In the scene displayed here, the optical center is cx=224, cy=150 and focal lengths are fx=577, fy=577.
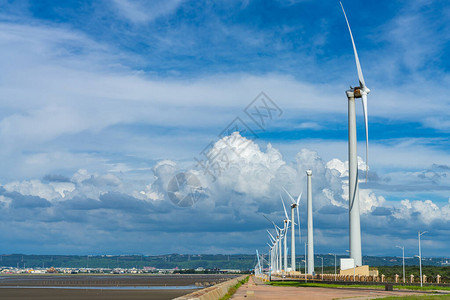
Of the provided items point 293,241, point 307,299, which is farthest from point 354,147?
point 293,241

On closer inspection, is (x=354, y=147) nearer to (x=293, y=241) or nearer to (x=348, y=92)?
(x=348, y=92)

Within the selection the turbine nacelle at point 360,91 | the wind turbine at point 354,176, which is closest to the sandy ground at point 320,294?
the wind turbine at point 354,176

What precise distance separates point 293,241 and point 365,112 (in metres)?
102

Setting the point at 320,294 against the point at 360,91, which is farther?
the point at 360,91

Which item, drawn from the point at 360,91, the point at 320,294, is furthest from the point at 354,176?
the point at 320,294

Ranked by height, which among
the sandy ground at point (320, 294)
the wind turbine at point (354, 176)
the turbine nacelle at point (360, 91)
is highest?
the turbine nacelle at point (360, 91)

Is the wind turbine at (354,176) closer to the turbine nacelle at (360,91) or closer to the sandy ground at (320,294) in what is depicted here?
the turbine nacelle at (360,91)

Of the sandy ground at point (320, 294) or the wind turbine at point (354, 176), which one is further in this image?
the wind turbine at point (354, 176)

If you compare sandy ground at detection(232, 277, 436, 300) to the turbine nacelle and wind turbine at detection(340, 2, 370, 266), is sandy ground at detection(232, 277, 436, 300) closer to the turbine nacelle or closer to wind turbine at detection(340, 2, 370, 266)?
wind turbine at detection(340, 2, 370, 266)

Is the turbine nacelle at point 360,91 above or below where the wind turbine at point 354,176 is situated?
above

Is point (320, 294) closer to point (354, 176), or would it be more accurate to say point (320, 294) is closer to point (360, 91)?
point (354, 176)

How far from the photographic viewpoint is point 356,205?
275 feet

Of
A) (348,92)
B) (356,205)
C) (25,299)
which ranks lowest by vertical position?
(25,299)

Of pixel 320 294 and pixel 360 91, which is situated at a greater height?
pixel 360 91
